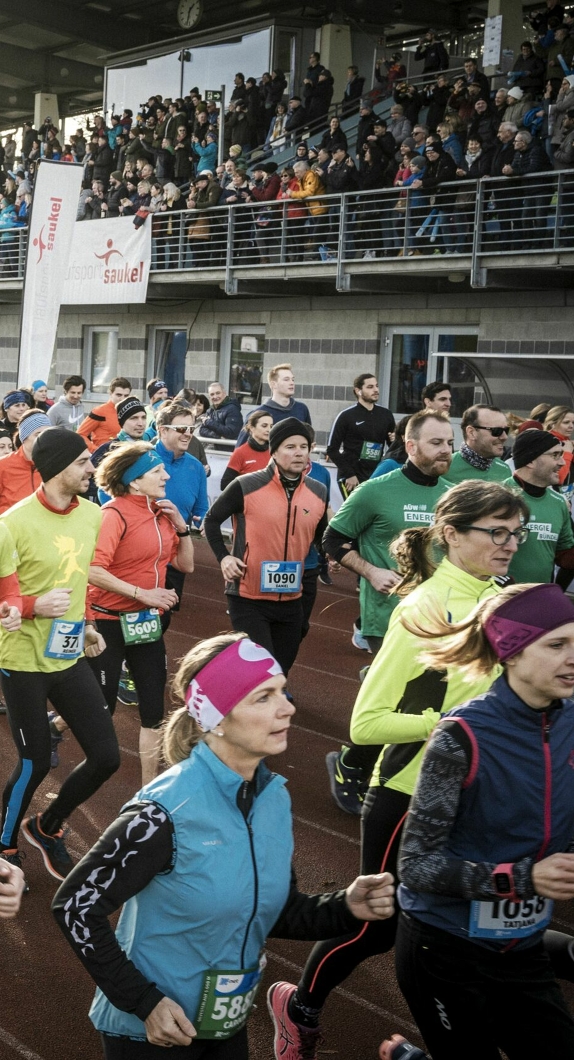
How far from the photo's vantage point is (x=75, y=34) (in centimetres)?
2725

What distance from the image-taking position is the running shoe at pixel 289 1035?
141 inches

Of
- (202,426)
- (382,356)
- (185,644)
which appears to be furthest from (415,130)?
(185,644)

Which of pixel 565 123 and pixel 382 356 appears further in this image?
pixel 382 356

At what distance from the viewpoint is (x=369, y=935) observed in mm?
3459

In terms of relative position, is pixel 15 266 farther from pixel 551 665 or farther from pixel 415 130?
pixel 551 665

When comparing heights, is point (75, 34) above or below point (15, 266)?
above

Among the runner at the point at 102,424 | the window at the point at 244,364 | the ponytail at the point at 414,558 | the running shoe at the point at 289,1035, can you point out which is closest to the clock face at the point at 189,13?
the window at the point at 244,364

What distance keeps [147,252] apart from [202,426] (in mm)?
5967

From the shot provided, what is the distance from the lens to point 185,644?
10125 mm

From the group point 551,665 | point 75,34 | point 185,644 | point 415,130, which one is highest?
point 75,34

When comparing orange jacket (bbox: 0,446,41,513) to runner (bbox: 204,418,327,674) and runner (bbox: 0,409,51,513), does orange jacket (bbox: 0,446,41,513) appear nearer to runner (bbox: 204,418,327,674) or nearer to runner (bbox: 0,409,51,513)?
runner (bbox: 0,409,51,513)

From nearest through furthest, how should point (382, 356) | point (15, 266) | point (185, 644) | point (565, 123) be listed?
point (185, 644)
point (565, 123)
point (382, 356)
point (15, 266)

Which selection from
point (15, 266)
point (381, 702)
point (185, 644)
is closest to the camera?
point (381, 702)

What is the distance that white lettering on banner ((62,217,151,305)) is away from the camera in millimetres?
21562
